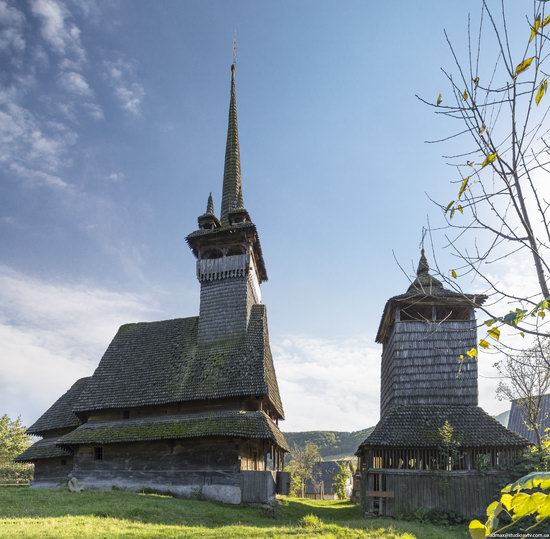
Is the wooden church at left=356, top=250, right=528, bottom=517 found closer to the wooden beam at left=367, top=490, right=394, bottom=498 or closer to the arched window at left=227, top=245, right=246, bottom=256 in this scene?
the wooden beam at left=367, top=490, right=394, bottom=498

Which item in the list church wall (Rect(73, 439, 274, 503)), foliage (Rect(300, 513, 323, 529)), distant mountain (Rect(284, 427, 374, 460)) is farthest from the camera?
distant mountain (Rect(284, 427, 374, 460))

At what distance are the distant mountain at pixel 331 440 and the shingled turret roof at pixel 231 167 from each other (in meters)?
99.7

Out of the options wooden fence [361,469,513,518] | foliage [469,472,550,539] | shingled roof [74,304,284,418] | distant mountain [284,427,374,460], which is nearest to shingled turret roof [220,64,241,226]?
shingled roof [74,304,284,418]

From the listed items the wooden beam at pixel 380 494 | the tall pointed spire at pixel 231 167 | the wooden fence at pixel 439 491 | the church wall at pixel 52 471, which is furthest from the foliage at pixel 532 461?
the church wall at pixel 52 471

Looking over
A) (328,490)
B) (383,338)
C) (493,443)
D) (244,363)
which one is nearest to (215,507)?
(244,363)

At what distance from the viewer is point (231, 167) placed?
106ft

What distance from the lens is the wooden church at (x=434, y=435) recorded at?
62.2 ft

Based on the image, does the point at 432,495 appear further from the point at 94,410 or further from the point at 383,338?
the point at 94,410

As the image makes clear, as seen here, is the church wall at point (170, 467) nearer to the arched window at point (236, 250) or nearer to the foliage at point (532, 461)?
the arched window at point (236, 250)

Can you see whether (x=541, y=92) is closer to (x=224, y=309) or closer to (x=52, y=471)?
(x=224, y=309)

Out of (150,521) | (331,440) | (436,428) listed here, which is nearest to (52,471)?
(150,521)

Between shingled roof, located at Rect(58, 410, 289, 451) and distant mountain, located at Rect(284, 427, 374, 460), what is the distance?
335 ft

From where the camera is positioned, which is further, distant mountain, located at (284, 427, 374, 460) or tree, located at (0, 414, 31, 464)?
distant mountain, located at (284, 427, 374, 460)

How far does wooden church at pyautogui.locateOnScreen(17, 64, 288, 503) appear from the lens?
69.6 feet
